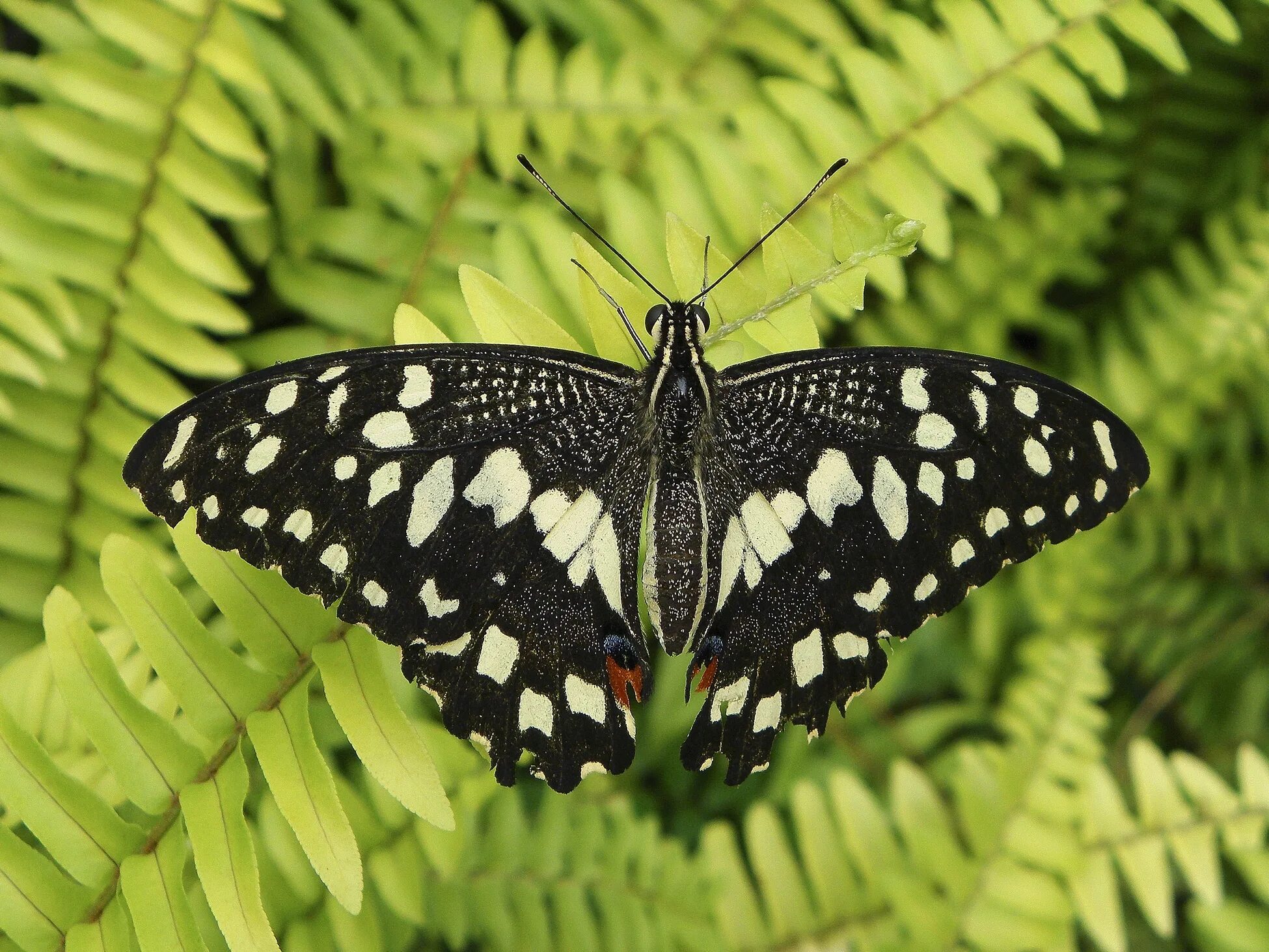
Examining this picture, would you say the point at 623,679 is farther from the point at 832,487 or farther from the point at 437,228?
the point at 437,228

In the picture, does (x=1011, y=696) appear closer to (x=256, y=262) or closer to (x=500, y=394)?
(x=500, y=394)

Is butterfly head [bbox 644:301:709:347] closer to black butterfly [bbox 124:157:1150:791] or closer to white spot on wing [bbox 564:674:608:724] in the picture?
black butterfly [bbox 124:157:1150:791]

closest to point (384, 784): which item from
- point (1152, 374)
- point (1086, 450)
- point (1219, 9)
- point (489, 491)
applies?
point (489, 491)

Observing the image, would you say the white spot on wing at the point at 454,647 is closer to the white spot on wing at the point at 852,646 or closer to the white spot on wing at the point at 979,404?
the white spot on wing at the point at 852,646

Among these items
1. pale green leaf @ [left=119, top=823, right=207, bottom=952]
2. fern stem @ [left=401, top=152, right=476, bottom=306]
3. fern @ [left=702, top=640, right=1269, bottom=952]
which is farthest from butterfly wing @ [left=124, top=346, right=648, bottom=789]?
fern @ [left=702, top=640, right=1269, bottom=952]

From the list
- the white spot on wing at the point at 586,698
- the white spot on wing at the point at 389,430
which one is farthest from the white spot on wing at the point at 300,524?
the white spot on wing at the point at 586,698

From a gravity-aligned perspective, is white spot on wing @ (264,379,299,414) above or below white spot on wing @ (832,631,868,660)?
below
